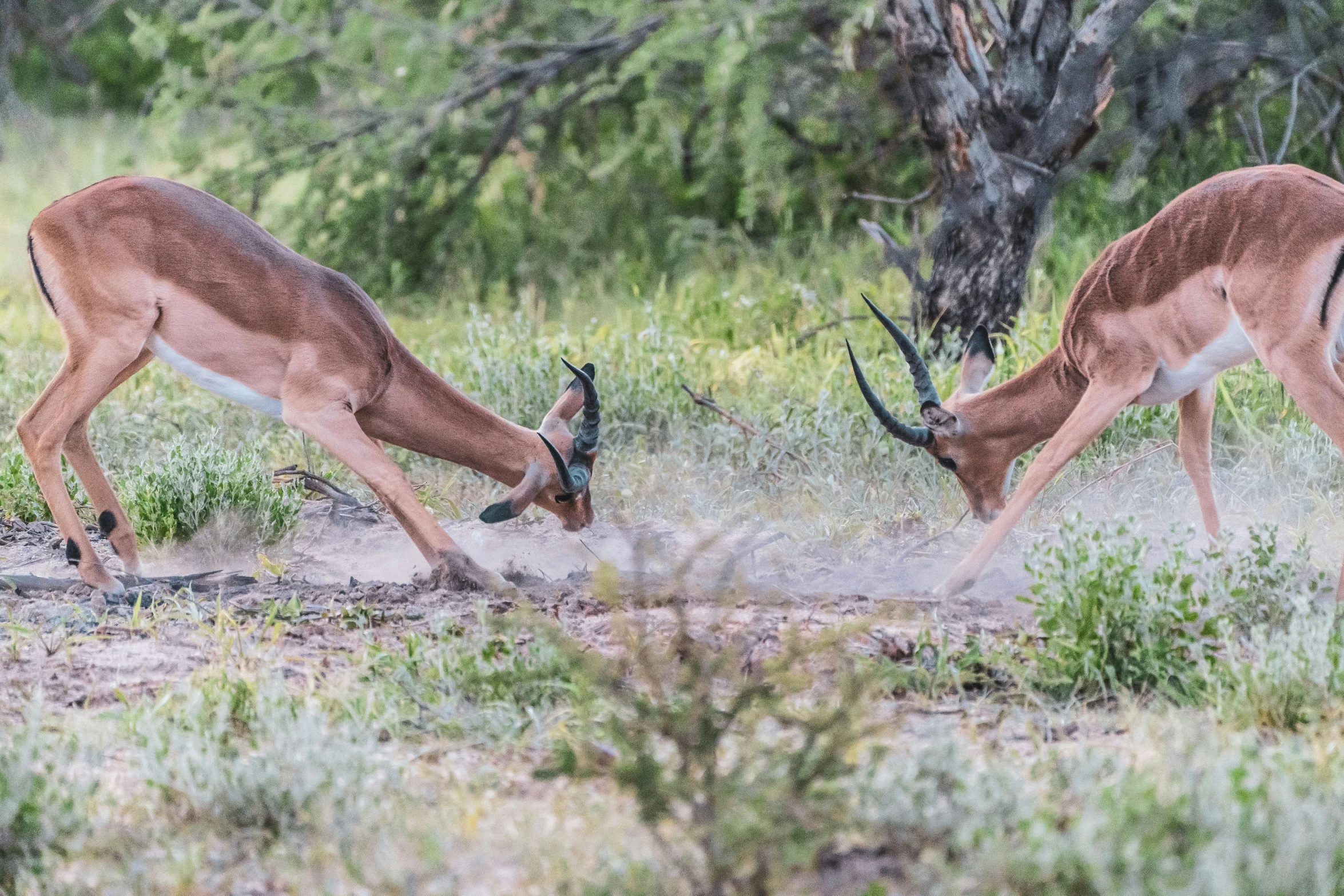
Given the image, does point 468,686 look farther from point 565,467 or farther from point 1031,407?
point 1031,407

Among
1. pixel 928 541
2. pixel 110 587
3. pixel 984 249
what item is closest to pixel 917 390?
pixel 928 541

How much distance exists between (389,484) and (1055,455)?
2296 mm

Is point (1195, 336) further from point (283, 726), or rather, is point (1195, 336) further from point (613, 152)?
point (613, 152)

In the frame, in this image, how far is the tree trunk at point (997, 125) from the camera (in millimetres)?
7266

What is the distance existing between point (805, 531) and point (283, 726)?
2.75 m

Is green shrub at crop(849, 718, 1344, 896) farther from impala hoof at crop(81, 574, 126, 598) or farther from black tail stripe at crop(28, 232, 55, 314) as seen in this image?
black tail stripe at crop(28, 232, 55, 314)

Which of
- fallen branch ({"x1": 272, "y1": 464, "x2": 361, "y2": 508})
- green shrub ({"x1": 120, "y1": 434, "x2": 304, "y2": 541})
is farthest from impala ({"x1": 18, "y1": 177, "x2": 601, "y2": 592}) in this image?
fallen branch ({"x1": 272, "y1": 464, "x2": 361, "y2": 508})

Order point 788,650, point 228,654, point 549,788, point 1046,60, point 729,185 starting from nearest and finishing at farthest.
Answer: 1. point 788,650
2. point 549,788
3. point 228,654
4. point 1046,60
5. point 729,185

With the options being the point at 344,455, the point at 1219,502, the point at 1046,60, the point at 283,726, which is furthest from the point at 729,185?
the point at 283,726

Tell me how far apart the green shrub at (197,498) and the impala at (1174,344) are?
234cm

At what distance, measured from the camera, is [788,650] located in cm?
288

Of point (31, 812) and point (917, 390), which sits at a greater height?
point (31, 812)

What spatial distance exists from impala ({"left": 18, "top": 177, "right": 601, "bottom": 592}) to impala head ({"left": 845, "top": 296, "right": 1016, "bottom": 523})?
3.98 ft

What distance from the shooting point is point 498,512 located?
482cm
